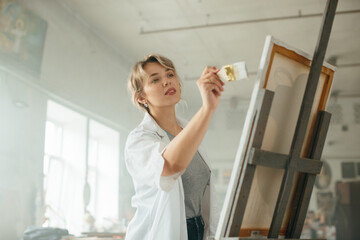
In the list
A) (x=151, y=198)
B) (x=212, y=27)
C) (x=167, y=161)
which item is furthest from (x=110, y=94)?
(x=167, y=161)

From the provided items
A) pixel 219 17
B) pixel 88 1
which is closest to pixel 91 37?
pixel 88 1

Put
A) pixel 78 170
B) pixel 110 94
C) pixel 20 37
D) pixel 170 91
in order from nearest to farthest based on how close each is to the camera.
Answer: pixel 170 91 < pixel 20 37 < pixel 78 170 < pixel 110 94

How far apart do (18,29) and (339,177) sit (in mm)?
6568

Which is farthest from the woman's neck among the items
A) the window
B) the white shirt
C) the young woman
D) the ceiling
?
the ceiling

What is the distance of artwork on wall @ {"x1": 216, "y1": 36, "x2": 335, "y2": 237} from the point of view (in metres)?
1.07

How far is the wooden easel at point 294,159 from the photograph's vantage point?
1080 millimetres

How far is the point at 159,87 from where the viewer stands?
153 centimetres

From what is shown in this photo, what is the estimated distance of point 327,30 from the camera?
48.6 inches

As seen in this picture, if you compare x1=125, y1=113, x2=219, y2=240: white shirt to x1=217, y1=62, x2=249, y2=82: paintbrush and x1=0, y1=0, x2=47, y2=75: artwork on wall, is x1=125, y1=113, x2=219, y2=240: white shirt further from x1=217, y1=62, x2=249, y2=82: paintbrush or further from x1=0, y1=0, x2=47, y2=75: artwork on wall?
x1=0, y1=0, x2=47, y2=75: artwork on wall

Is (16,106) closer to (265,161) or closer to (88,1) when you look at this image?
(88,1)

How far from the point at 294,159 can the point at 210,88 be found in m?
0.32

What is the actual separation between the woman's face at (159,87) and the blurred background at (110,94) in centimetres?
240

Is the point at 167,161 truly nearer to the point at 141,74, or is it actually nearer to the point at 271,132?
the point at 271,132

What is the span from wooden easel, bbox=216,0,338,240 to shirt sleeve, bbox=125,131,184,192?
0.20 metres
